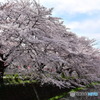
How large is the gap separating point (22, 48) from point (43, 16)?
2123 millimetres

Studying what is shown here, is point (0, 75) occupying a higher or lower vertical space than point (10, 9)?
lower

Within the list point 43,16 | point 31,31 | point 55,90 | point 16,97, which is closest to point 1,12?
point 31,31

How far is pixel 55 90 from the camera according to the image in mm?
13969

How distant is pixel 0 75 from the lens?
8.12 meters

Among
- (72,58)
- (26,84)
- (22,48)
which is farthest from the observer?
(72,58)

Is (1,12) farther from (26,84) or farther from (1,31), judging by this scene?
(26,84)

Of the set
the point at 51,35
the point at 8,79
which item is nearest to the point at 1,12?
the point at 51,35

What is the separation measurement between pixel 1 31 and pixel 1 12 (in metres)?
1.16

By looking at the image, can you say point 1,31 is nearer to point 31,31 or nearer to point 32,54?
point 31,31

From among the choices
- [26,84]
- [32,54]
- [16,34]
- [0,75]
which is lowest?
[26,84]

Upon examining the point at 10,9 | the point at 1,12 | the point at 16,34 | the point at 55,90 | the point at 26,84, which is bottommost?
the point at 55,90

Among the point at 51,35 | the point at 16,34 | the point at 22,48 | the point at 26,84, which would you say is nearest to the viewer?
the point at 16,34

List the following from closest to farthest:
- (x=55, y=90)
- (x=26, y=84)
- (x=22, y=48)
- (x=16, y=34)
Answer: (x=16, y=34) < (x=22, y=48) < (x=26, y=84) < (x=55, y=90)

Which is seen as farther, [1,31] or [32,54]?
[32,54]
